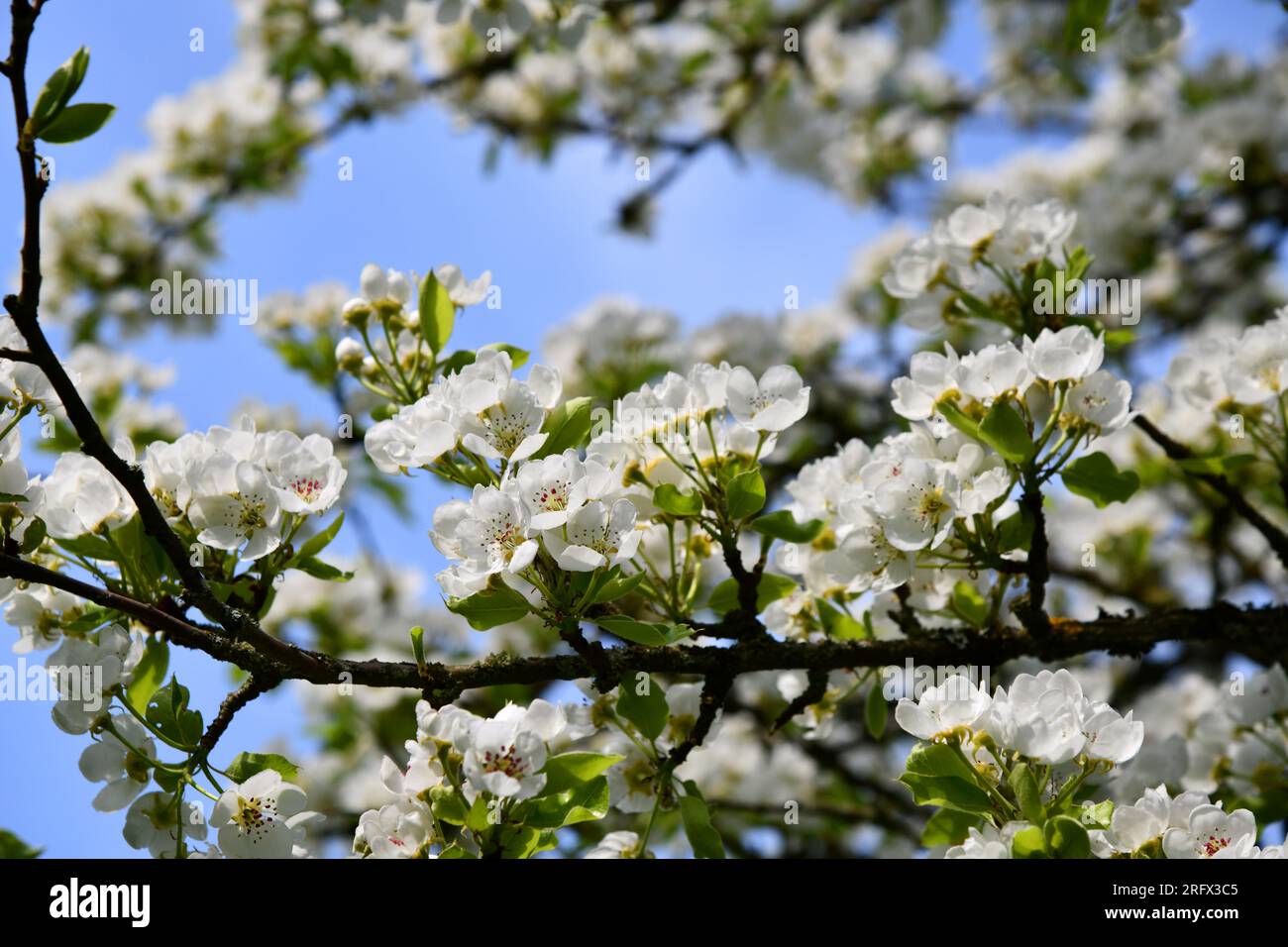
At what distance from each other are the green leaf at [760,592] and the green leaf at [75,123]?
39.9 inches

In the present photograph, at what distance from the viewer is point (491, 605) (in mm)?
1414

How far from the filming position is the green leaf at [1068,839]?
1.33 meters

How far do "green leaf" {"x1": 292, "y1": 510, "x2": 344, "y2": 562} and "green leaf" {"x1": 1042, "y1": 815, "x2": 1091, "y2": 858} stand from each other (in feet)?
3.19

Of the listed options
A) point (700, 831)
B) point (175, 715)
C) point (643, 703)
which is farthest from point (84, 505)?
point (700, 831)

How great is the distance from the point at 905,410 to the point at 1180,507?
2680mm

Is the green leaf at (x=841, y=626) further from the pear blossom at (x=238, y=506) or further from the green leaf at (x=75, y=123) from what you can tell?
the green leaf at (x=75, y=123)

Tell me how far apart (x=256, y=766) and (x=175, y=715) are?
126 mm

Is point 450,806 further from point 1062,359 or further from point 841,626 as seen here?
point 1062,359

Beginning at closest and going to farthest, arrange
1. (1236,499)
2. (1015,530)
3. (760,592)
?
(1015,530) < (760,592) < (1236,499)

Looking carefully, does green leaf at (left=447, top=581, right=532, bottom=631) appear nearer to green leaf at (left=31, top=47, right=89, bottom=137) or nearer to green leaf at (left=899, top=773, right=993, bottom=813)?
green leaf at (left=899, top=773, right=993, bottom=813)

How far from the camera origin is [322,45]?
3.93 metres

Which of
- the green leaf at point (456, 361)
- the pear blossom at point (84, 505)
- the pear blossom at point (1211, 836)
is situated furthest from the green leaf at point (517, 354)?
the pear blossom at point (1211, 836)

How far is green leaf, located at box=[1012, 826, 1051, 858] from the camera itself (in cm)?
133
